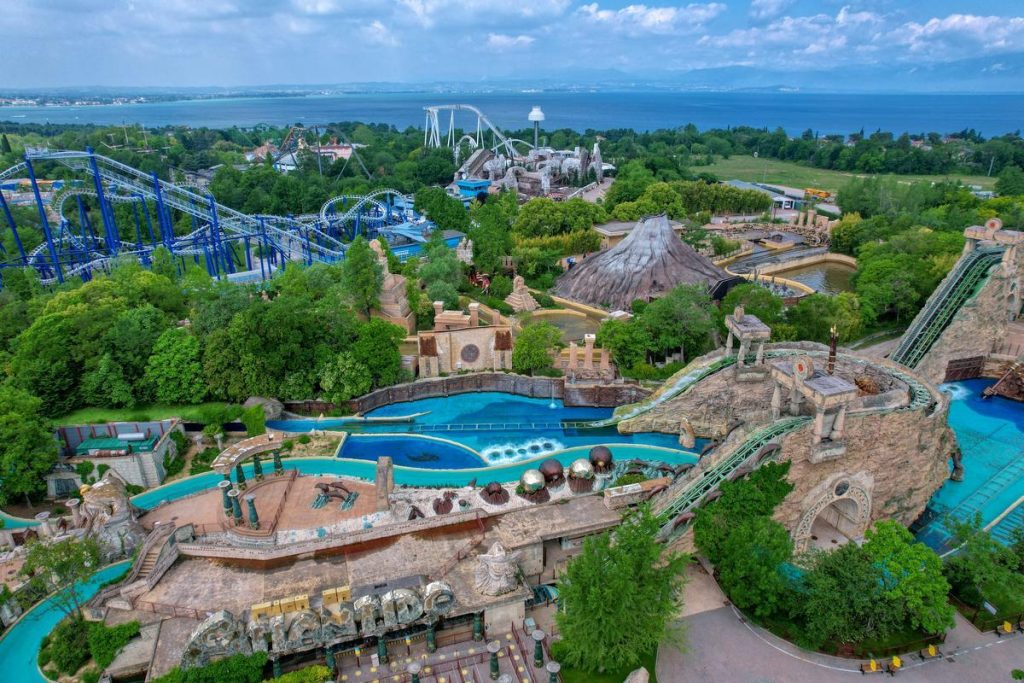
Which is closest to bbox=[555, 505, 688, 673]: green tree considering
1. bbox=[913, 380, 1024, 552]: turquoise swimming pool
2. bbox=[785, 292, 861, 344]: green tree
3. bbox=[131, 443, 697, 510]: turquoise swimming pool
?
bbox=[131, 443, 697, 510]: turquoise swimming pool

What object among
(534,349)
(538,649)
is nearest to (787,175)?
(534,349)

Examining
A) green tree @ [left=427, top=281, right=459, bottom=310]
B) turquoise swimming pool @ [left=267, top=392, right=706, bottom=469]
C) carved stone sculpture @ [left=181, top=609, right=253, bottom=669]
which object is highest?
green tree @ [left=427, top=281, right=459, bottom=310]

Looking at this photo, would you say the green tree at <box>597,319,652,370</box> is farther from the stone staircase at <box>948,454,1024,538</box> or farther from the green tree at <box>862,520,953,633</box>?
the green tree at <box>862,520,953,633</box>

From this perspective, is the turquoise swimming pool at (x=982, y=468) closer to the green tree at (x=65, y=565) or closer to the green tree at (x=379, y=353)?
the green tree at (x=379, y=353)

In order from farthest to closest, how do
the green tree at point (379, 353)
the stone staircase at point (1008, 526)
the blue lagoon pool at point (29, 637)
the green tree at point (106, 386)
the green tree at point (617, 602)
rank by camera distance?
the green tree at point (379, 353) → the green tree at point (106, 386) → the stone staircase at point (1008, 526) → the blue lagoon pool at point (29, 637) → the green tree at point (617, 602)

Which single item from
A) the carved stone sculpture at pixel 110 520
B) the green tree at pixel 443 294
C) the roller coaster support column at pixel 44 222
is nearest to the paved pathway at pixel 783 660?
the carved stone sculpture at pixel 110 520

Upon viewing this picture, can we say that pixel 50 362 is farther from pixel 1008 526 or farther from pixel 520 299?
pixel 1008 526
